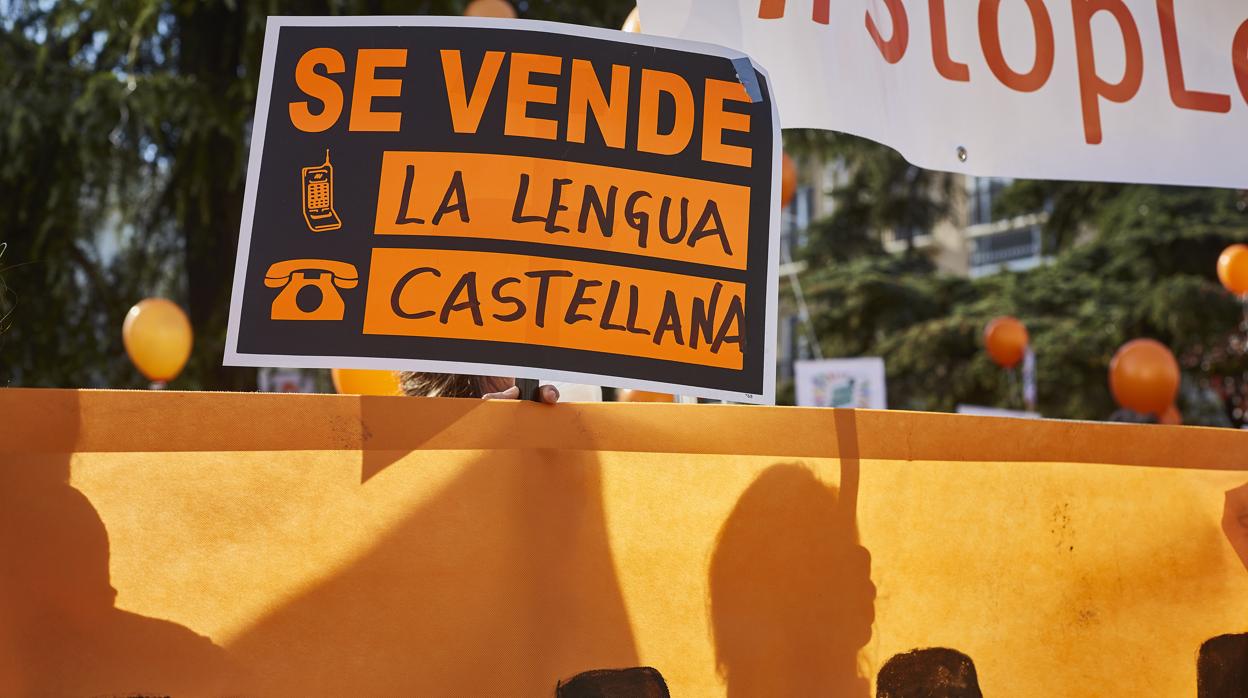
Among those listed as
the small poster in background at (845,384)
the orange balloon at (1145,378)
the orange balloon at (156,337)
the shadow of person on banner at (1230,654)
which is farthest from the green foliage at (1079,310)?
the shadow of person on banner at (1230,654)

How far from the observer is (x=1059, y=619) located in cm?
165

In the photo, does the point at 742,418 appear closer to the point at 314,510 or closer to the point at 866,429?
the point at 866,429

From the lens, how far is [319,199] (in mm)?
1591

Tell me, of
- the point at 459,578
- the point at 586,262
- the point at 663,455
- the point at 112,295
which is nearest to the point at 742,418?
the point at 663,455

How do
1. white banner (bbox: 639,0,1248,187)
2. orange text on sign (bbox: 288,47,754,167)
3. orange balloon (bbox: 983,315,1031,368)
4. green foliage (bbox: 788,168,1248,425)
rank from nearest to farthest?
orange text on sign (bbox: 288,47,754,167) → white banner (bbox: 639,0,1248,187) → orange balloon (bbox: 983,315,1031,368) → green foliage (bbox: 788,168,1248,425)

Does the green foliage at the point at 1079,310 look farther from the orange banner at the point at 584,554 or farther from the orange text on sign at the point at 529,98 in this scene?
the orange text on sign at the point at 529,98

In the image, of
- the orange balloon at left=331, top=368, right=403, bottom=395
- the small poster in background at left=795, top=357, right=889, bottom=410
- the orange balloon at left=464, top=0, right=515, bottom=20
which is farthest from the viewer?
the small poster in background at left=795, top=357, right=889, bottom=410

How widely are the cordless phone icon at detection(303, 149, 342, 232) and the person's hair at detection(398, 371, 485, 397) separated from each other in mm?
390

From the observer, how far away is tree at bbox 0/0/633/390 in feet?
22.4

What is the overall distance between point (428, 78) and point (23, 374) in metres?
6.69

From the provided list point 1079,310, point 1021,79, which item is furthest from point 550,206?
point 1079,310

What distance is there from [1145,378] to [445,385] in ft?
23.7

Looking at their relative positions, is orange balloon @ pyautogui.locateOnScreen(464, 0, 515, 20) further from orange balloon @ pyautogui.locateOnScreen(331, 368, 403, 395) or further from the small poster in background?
the small poster in background

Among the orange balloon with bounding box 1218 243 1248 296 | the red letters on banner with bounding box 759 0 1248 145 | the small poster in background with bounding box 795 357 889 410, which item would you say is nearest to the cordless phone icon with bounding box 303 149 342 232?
the red letters on banner with bounding box 759 0 1248 145
